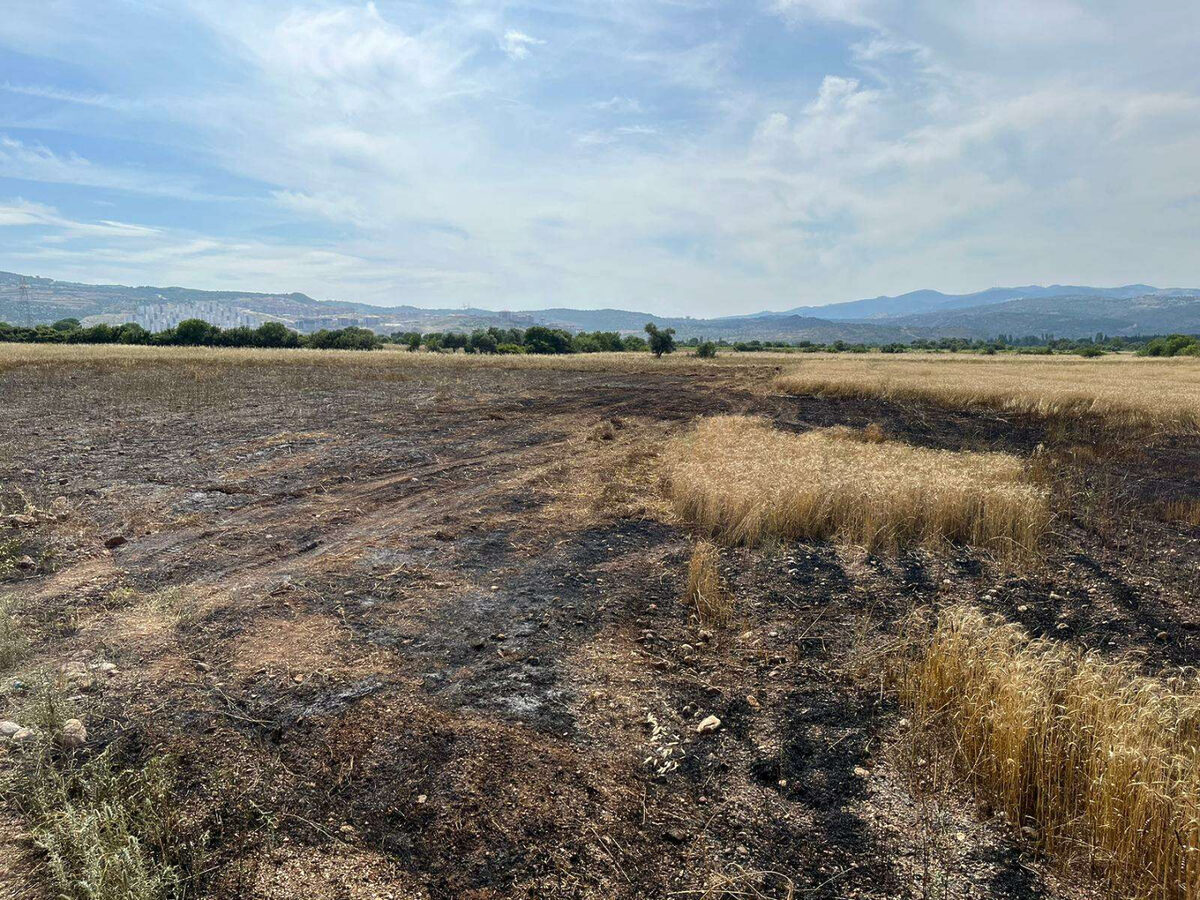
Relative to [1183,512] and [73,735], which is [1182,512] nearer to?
[1183,512]

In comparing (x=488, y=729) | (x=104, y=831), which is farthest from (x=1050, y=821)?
(x=104, y=831)

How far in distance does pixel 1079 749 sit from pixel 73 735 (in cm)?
600

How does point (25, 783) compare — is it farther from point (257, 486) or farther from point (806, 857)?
point (257, 486)

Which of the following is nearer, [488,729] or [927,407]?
[488,729]

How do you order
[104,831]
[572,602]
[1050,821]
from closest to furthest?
[104,831]
[1050,821]
[572,602]

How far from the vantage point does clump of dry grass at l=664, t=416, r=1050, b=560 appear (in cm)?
769

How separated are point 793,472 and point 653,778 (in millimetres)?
7232

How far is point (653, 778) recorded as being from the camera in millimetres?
3564

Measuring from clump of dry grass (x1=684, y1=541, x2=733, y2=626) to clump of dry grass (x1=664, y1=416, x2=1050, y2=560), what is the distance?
1.46 m

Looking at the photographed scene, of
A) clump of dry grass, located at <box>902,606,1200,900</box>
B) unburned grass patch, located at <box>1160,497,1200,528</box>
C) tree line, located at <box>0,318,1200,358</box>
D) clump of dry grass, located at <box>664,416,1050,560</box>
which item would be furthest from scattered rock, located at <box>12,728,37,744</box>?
tree line, located at <box>0,318,1200,358</box>

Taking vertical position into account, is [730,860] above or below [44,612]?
below

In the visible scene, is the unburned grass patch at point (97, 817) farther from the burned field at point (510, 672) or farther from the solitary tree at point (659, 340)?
the solitary tree at point (659, 340)

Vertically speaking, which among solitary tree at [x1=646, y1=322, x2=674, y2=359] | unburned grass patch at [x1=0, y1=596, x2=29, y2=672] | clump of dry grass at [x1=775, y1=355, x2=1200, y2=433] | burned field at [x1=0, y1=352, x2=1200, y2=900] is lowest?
burned field at [x1=0, y1=352, x2=1200, y2=900]

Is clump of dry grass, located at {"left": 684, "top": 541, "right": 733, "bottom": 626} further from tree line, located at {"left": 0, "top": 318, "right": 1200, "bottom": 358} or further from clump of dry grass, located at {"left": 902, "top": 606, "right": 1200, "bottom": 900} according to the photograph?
tree line, located at {"left": 0, "top": 318, "right": 1200, "bottom": 358}
